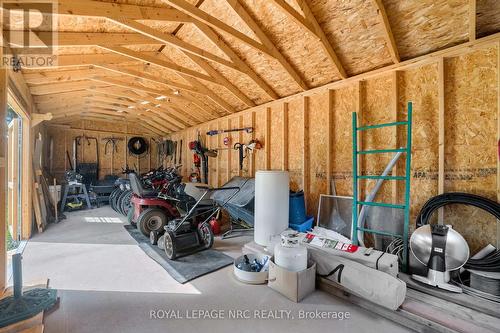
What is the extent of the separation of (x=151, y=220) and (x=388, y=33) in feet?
13.9

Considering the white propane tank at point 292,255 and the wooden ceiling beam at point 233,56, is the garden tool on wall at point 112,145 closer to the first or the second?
the wooden ceiling beam at point 233,56

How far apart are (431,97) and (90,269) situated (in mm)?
4446

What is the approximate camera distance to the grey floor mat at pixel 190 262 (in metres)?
2.63

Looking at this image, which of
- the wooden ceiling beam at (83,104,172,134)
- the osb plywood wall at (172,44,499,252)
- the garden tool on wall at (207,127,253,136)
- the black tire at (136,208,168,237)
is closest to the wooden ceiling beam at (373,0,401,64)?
the osb plywood wall at (172,44,499,252)

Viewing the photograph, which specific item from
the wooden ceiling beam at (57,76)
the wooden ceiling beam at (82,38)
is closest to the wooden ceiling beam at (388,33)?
the wooden ceiling beam at (82,38)

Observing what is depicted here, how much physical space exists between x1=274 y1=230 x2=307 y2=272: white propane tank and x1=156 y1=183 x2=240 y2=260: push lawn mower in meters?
1.31

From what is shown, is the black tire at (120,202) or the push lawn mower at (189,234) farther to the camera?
the black tire at (120,202)

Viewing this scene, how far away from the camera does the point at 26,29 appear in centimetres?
273

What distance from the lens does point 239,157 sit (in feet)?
17.1

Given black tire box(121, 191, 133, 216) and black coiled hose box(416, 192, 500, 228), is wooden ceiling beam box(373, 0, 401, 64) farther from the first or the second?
black tire box(121, 191, 133, 216)

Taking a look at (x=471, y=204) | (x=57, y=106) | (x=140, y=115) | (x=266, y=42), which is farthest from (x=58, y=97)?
(x=471, y=204)

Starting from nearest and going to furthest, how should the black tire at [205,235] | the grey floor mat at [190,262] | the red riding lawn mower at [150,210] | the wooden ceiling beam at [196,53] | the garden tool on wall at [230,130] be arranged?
the grey floor mat at [190,262] → the wooden ceiling beam at [196,53] → the black tire at [205,235] → the red riding lawn mower at [150,210] → the garden tool on wall at [230,130]

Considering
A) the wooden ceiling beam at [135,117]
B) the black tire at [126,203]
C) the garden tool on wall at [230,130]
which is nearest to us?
the garden tool on wall at [230,130]

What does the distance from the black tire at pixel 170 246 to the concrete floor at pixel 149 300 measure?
21cm
